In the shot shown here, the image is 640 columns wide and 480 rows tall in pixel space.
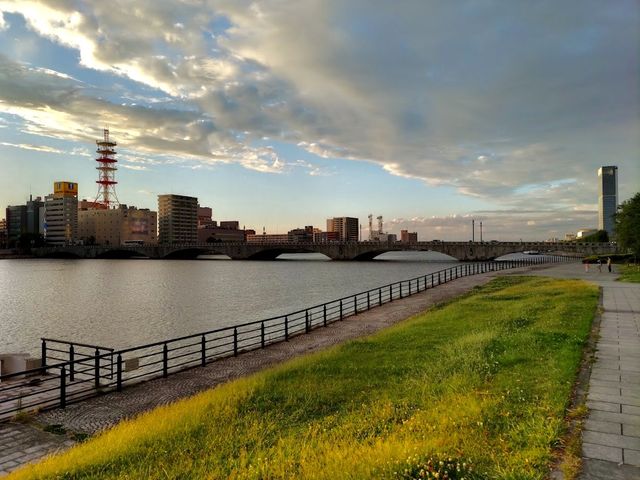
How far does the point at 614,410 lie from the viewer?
808 cm

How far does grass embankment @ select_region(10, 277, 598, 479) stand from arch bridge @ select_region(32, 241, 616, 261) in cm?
11782

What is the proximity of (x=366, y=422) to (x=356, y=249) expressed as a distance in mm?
139253

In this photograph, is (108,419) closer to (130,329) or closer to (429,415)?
(429,415)

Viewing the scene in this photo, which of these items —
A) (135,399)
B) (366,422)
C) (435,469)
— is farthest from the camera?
(135,399)

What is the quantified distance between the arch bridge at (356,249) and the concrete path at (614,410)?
11507cm

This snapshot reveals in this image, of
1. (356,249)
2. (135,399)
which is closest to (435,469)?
(135,399)

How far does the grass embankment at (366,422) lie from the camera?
6598 mm

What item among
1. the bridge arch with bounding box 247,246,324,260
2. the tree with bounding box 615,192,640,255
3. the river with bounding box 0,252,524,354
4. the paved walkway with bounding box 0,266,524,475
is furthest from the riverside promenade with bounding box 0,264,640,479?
the bridge arch with bounding box 247,246,324,260

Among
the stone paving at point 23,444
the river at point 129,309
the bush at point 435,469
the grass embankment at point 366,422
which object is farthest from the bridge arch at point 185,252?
the bush at point 435,469

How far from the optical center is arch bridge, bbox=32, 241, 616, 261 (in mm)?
120000

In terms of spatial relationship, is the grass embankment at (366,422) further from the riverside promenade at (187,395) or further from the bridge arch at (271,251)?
the bridge arch at (271,251)

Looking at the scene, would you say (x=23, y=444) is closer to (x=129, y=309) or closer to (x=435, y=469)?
(x=435, y=469)

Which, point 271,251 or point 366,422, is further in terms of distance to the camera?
point 271,251

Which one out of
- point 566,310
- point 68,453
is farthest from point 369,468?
point 566,310
